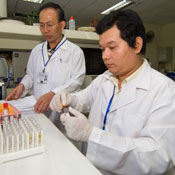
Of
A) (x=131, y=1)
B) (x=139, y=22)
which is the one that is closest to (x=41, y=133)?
(x=139, y=22)

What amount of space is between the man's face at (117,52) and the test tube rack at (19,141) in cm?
48

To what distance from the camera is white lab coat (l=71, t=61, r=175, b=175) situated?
2.11ft

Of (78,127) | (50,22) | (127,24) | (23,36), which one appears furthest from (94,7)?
(78,127)

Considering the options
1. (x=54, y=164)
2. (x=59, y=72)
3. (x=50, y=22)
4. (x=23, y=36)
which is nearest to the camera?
(x=54, y=164)

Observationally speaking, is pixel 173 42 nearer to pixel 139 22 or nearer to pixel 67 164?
pixel 139 22

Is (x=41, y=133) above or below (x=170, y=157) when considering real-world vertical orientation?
above

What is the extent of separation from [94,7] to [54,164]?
4088 millimetres

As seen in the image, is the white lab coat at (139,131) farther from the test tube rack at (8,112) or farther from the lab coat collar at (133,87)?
the test tube rack at (8,112)

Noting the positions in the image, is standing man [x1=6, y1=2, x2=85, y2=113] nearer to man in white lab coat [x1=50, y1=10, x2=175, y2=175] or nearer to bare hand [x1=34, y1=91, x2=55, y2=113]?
bare hand [x1=34, y1=91, x2=55, y2=113]

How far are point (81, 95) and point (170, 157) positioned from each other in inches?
25.7

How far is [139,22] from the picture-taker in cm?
81

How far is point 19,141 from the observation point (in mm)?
581

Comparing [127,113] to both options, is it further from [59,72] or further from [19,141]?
[59,72]

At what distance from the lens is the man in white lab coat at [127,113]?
648 mm
